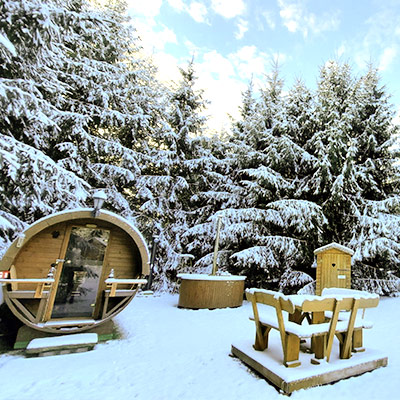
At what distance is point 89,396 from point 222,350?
2.07m

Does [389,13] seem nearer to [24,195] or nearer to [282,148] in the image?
[282,148]

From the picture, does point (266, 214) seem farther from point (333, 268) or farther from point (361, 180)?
point (361, 180)

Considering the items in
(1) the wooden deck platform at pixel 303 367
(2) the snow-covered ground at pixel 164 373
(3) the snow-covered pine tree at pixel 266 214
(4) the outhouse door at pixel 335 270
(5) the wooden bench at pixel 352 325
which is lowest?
(2) the snow-covered ground at pixel 164 373

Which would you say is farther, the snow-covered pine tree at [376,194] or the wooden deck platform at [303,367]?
the snow-covered pine tree at [376,194]

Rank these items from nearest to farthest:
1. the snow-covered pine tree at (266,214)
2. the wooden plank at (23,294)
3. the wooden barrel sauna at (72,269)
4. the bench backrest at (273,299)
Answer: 1. the bench backrest at (273,299)
2. the wooden plank at (23,294)
3. the wooden barrel sauna at (72,269)
4. the snow-covered pine tree at (266,214)

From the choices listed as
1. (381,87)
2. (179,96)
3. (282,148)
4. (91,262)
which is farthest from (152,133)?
(381,87)

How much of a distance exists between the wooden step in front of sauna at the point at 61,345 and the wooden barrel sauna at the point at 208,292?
3.40 meters

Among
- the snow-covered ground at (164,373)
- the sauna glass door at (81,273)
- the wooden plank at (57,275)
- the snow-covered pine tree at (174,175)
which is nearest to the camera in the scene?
the snow-covered ground at (164,373)

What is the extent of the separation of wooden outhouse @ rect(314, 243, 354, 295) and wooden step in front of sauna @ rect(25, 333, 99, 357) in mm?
6141

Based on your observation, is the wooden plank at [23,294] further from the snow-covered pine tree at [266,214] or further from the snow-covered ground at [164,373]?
the snow-covered pine tree at [266,214]

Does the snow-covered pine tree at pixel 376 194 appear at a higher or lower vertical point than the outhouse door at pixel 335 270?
higher

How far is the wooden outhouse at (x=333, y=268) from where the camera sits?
22.1 ft

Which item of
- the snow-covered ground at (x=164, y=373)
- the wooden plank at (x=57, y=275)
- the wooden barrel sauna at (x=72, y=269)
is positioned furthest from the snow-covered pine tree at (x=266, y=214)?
the wooden plank at (x=57, y=275)

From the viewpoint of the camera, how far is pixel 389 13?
7039 mm
